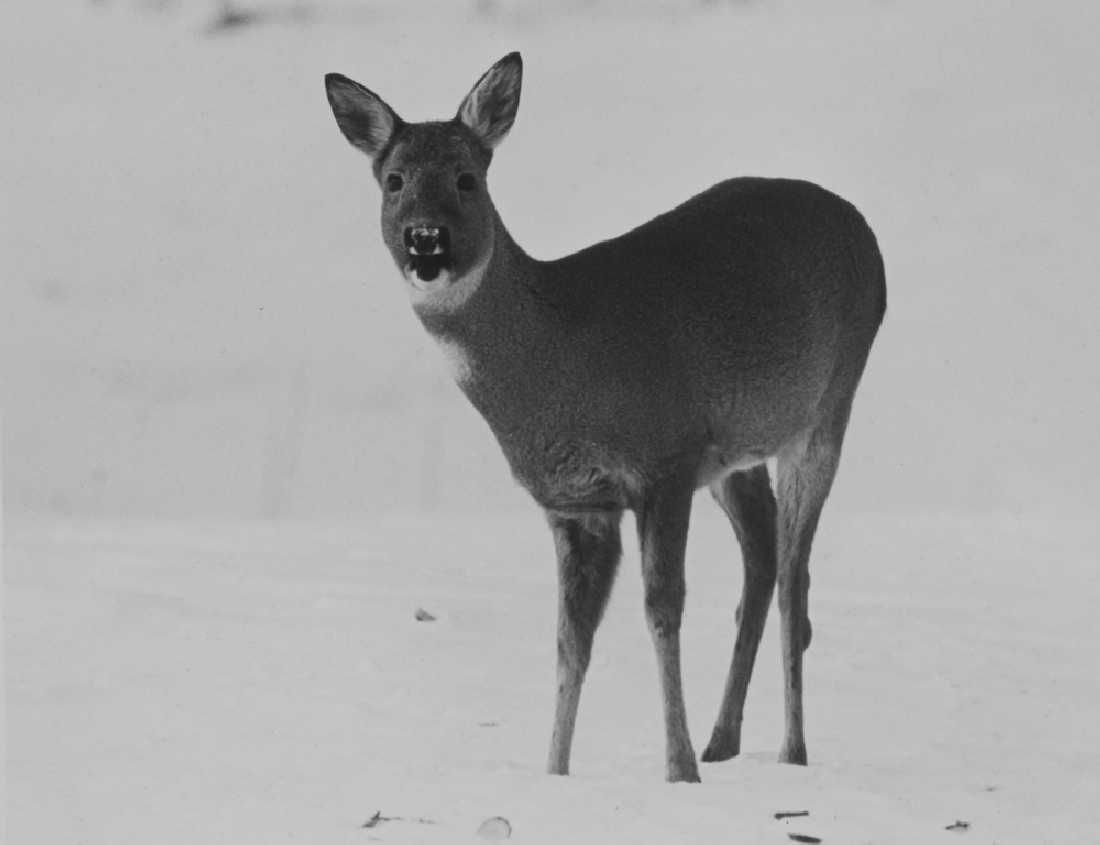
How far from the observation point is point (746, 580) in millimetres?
8711

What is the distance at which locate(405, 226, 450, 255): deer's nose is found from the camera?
702cm

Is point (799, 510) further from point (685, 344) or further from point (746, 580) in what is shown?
point (685, 344)

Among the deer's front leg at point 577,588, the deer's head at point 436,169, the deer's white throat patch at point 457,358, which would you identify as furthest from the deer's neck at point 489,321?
the deer's front leg at point 577,588

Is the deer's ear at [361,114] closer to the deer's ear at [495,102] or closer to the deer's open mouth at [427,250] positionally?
the deer's ear at [495,102]

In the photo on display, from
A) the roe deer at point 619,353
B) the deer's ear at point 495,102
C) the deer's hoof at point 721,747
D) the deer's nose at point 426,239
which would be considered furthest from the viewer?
the deer's hoof at point 721,747

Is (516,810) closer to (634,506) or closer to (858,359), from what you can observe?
(634,506)

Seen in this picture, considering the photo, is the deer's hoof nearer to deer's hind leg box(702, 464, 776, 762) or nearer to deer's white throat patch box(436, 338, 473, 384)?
deer's hind leg box(702, 464, 776, 762)

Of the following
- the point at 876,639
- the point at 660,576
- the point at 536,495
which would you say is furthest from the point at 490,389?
the point at 876,639

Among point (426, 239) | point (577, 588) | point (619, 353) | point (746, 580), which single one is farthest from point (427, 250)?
point (746, 580)

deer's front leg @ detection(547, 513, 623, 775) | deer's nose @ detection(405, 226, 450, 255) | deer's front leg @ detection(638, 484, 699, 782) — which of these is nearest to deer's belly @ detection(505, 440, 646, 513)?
deer's front leg @ detection(638, 484, 699, 782)

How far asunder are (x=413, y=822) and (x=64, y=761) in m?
1.49

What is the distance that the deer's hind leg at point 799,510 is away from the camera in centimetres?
841

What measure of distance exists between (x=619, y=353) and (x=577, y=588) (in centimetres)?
92

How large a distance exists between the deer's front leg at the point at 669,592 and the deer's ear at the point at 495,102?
4.85 ft
